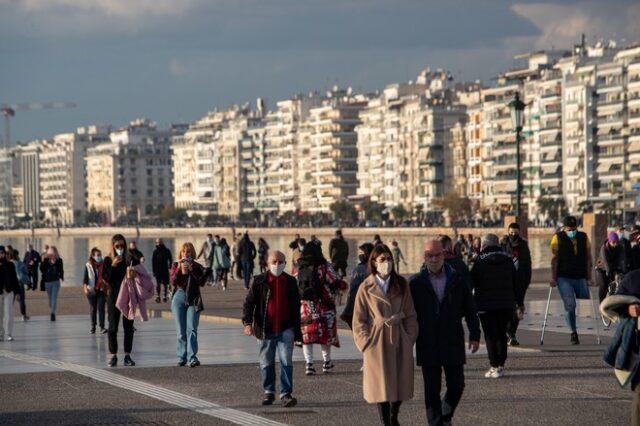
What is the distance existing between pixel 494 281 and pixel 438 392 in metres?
4.44

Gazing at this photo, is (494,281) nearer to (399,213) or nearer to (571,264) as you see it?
(571,264)

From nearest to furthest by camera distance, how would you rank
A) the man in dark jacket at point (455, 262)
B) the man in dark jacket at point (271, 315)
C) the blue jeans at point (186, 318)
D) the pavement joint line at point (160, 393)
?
the pavement joint line at point (160, 393) < the man in dark jacket at point (271, 315) < the man in dark jacket at point (455, 262) < the blue jeans at point (186, 318)

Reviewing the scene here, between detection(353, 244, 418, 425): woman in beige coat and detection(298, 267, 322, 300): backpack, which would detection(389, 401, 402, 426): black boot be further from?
detection(298, 267, 322, 300): backpack

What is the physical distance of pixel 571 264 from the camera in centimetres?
2095

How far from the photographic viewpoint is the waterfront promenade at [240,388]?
14.8 meters

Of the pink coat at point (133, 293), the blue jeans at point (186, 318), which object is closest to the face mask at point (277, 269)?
the blue jeans at point (186, 318)

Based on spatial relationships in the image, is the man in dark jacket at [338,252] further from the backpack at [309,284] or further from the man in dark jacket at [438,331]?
the man in dark jacket at [438,331]

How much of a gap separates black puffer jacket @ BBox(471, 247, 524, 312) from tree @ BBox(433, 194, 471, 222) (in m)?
158

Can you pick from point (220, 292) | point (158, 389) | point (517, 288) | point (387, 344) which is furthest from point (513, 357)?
point (220, 292)

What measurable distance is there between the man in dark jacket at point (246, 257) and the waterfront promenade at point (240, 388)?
57.3 feet

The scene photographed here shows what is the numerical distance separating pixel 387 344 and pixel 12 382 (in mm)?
6091

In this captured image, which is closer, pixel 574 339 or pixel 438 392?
pixel 438 392

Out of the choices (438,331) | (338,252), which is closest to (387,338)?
(438,331)

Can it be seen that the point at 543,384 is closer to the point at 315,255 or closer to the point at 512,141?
the point at 315,255
